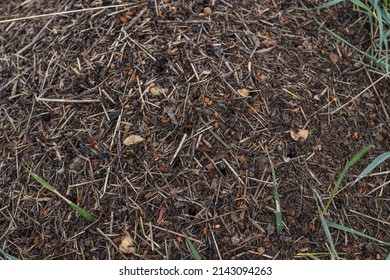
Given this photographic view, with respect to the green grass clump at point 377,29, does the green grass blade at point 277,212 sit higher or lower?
lower

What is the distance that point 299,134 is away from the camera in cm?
168

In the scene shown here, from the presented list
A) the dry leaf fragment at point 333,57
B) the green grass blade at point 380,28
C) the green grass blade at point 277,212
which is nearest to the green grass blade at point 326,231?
the green grass blade at point 277,212

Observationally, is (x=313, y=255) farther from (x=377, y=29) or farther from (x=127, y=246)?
(x=377, y=29)

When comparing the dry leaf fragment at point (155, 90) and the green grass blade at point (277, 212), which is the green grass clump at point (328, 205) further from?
the dry leaf fragment at point (155, 90)

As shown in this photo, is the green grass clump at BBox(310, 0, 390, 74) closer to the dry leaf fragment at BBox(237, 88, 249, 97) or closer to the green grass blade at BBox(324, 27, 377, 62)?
the green grass blade at BBox(324, 27, 377, 62)

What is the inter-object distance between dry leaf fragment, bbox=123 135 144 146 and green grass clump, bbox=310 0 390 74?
0.85 meters

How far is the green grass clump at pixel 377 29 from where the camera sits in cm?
184

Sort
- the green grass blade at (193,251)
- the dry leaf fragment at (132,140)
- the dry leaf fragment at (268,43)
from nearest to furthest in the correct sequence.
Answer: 1. the green grass blade at (193,251)
2. the dry leaf fragment at (132,140)
3. the dry leaf fragment at (268,43)

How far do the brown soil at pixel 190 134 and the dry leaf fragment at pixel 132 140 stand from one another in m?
0.01

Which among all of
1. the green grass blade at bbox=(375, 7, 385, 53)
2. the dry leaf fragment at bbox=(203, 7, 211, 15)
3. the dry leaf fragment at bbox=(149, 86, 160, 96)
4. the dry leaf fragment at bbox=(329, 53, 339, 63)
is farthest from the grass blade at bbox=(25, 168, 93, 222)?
the green grass blade at bbox=(375, 7, 385, 53)

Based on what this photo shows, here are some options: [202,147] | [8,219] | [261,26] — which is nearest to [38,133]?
[8,219]

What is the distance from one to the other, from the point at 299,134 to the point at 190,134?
1.23 ft

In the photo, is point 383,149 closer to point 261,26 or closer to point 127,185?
point 261,26

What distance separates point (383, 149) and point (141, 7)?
102 cm
